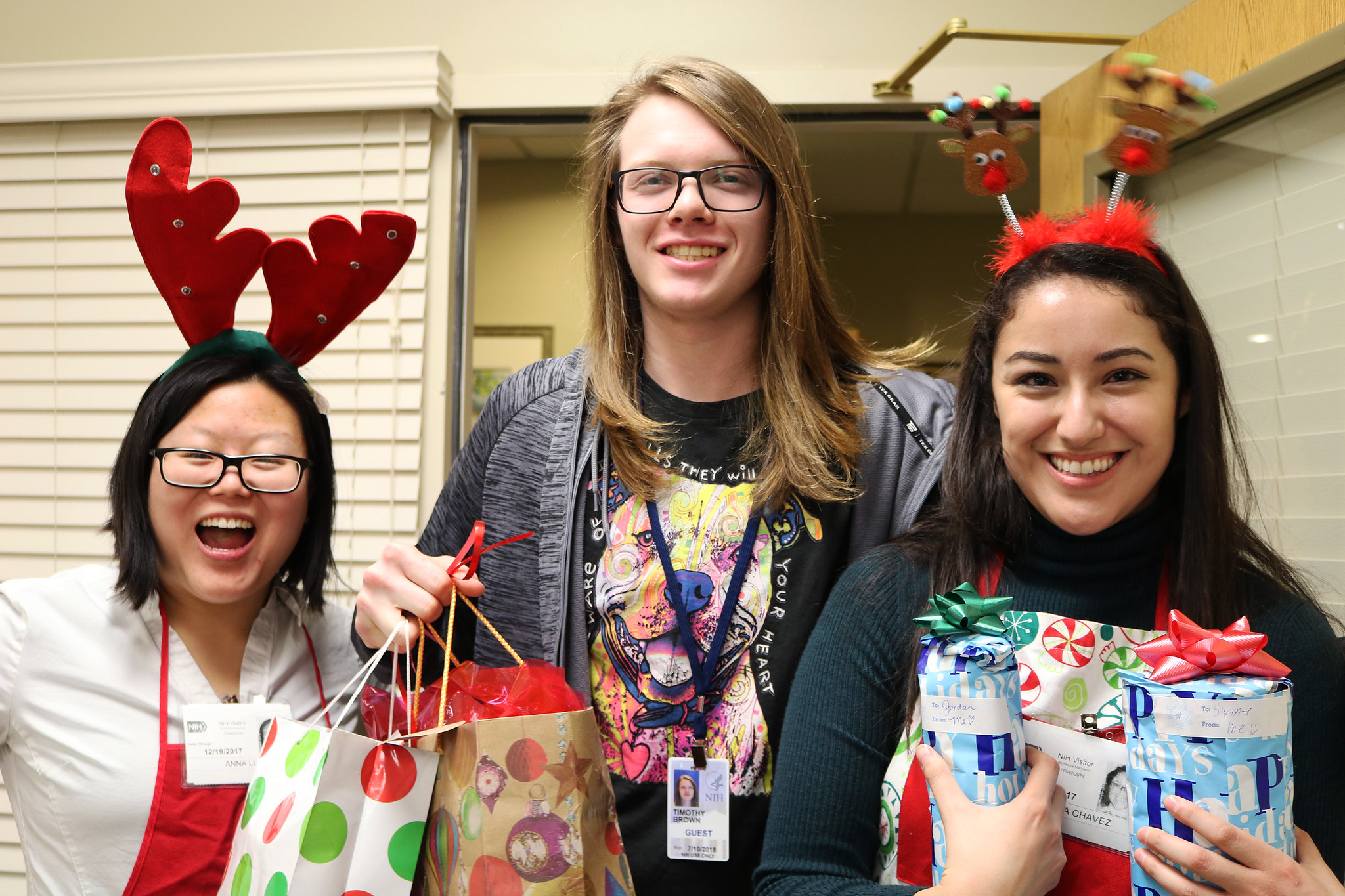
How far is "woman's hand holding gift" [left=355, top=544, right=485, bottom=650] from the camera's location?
1289 millimetres

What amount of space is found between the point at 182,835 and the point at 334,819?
43 cm

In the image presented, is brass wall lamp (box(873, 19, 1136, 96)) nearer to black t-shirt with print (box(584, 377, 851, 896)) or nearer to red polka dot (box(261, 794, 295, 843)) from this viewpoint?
black t-shirt with print (box(584, 377, 851, 896))

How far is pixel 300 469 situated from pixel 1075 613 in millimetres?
1189

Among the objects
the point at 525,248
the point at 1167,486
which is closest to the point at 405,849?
the point at 1167,486

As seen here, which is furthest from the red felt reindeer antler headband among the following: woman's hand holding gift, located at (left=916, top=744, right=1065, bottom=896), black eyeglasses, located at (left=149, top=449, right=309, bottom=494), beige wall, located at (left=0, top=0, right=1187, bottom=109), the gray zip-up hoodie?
beige wall, located at (left=0, top=0, right=1187, bottom=109)

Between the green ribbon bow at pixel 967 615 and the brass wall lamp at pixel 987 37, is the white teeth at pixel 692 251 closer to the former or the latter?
the green ribbon bow at pixel 967 615

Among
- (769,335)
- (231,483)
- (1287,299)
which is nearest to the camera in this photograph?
(231,483)

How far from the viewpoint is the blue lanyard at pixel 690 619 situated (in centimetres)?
142

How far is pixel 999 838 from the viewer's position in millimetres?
970

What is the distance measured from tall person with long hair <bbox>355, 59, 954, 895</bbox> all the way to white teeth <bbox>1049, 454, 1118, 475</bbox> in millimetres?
285

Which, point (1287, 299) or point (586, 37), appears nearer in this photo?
point (1287, 299)

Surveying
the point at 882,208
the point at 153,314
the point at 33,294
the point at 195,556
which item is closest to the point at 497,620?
the point at 195,556

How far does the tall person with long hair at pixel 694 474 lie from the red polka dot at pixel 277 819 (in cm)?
27

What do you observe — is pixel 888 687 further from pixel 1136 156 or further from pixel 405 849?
pixel 1136 156
